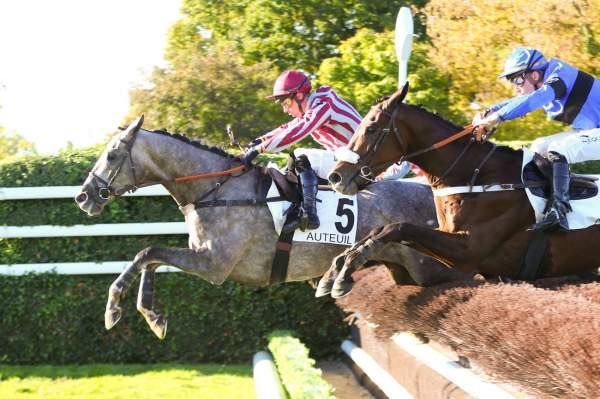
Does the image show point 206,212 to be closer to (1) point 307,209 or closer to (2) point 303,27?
(1) point 307,209

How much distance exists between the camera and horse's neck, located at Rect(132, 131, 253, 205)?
21.3 ft

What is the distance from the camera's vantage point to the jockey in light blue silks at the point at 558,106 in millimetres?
5188

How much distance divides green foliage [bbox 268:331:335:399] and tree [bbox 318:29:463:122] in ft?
33.2

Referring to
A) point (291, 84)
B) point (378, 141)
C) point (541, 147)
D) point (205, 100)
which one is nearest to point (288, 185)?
point (291, 84)

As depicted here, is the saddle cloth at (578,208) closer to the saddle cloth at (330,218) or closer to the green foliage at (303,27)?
the saddle cloth at (330,218)

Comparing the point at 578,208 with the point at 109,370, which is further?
the point at 109,370

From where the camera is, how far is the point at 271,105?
17.0 metres

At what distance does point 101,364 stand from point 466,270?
17.4ft

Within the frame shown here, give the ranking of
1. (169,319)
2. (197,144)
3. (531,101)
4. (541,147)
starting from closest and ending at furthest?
(531,101) → (541,147) → (197,144) → (169,319)

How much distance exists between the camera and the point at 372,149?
17.5ft

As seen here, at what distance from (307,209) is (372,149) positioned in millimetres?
1208

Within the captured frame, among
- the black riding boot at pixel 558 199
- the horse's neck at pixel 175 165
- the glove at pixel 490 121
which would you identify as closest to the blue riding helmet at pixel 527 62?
the glove at pixel 490 121

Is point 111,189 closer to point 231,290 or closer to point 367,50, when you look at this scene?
point 231,290

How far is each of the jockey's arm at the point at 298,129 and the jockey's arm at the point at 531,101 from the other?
1734mm
